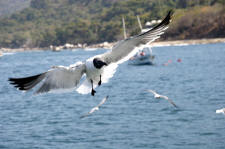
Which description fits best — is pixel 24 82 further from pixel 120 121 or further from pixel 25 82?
pixel 120 121

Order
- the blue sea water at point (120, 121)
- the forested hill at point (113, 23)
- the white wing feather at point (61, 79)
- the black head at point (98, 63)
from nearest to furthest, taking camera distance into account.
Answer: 1. the black head at point (98, 63)
2. the white wing feather at point (61, 79)
3. the blue sea water at point (120, 121)
4. the forested hill at point (113, 23)

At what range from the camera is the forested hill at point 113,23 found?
91375mm

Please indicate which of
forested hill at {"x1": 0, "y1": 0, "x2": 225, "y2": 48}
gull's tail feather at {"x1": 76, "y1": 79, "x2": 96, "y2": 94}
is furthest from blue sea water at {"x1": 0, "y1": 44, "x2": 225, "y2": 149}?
forested hill at {"x1": 0, "y1": 0, "x2": 225, "y2": 48}

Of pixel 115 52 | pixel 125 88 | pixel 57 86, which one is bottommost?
pixel 125 88

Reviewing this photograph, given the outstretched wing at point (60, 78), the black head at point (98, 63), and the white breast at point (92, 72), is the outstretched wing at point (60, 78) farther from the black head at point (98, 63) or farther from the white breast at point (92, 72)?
the black head at point (98, 63)

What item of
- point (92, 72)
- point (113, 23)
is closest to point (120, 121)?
point (92, 72)

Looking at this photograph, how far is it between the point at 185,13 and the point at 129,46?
9295 cm

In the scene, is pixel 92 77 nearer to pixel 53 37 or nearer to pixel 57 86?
pixel 57 86

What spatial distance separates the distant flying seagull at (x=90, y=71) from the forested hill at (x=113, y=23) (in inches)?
1573

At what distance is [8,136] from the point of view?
44.9 ft

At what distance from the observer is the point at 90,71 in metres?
8.05

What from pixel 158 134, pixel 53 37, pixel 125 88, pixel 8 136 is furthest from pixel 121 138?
pixel 53 37

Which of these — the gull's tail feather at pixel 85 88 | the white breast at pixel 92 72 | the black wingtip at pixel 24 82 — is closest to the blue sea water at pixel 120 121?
the gull's tail feather at pixel 85 88

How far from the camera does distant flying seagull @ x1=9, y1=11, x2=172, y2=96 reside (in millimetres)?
7909
